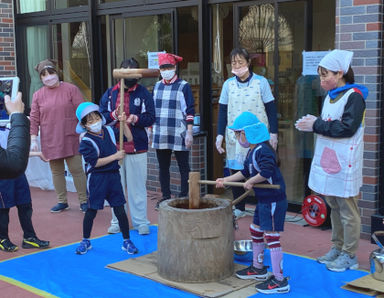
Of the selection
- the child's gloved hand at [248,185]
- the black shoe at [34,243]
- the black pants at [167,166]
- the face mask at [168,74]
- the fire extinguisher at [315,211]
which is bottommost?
the black shoe at [34,243]

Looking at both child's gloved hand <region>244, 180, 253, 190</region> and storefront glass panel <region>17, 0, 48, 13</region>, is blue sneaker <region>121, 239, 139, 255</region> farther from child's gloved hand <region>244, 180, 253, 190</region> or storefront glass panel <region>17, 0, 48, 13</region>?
storefront glass panel <region>17, 0, 48, 13</region>

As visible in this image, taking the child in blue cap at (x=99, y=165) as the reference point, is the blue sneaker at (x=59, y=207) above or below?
below

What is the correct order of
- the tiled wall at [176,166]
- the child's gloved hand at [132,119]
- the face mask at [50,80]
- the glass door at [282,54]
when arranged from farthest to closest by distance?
the tiled wall at [176,166]
the face mask at [50,80]
the glass door at [282,54]
the child's gloved hand at [132,119]

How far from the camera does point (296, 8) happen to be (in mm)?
6910

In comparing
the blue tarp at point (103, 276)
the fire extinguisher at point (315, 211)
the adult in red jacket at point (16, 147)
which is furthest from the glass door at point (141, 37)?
the adult in red jacket at point (16, 147)

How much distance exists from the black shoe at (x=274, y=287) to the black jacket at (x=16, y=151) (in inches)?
92.0

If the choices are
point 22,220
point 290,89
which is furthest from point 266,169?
point 22,220

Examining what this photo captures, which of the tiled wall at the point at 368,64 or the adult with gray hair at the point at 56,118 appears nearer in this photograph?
the tiled wall at the point at 368,64

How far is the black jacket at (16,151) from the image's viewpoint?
3.11m

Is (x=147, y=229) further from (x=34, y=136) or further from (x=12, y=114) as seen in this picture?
(x=12, y=114)

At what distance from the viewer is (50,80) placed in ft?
23.7

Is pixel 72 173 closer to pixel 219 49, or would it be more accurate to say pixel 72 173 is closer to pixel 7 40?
pixel 219 49

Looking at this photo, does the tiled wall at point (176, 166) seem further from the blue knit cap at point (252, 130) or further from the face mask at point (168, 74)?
the blue knit cap at point (252, 130)

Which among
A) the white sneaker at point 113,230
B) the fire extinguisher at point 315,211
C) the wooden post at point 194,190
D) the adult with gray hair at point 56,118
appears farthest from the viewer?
the adult with gray hair at point 56,118
